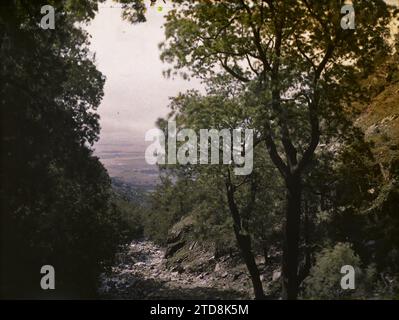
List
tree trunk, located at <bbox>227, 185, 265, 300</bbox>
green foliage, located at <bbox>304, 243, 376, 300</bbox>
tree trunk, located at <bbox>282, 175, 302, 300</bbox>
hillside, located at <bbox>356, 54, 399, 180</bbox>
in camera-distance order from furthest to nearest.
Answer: tree trunk, located at <bbox>227, 185, 265, 300</bbox> → hillside, located at <bbox>356, 54, 399, 180</bbox> → tree trunk, located at <bbox>282, 175, 302, 300</bbox> → green foliage, located at <bbox>304, 243, 376, 300</bbox>

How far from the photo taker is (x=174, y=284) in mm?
27516

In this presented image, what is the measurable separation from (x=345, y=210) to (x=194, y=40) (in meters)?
9.54

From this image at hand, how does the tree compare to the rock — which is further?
the rock

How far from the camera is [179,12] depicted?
12.6 m

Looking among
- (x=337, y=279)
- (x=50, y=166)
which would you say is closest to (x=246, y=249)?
(x=337, y=279)

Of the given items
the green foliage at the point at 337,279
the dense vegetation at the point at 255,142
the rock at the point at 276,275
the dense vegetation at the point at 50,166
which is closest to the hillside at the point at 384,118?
the dense vegetation at the point at 255,142

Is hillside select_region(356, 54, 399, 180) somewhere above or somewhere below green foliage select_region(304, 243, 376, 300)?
above

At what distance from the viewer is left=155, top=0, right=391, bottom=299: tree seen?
11.3 meters

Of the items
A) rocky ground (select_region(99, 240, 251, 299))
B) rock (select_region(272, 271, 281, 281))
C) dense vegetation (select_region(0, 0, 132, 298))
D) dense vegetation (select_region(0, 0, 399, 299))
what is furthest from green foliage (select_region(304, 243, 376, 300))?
dense vegetation (select_region(0, 0, 132, 298))

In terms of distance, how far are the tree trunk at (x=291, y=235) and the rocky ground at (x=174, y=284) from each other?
7931 millimetres

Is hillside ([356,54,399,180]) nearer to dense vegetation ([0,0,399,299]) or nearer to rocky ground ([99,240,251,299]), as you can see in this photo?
dense vegetation ([0,0,399,299])
